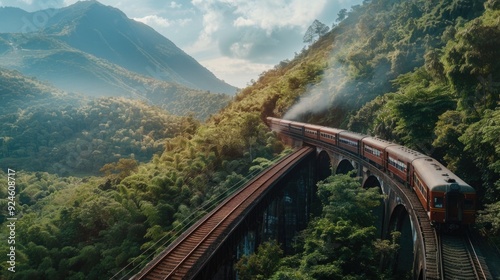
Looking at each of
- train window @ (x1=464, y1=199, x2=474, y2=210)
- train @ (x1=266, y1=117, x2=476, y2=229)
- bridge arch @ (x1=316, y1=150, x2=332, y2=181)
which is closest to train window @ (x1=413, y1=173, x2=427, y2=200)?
train @ (x1=266, y1=117, x2=476, y2=229)

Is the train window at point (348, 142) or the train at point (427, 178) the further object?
the train window at point (348, 142)

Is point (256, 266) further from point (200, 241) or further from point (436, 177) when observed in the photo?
point (436, 177)

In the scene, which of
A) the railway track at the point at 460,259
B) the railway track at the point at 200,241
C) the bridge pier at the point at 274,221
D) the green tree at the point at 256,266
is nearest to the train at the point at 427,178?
the railway track at the point at 460,259

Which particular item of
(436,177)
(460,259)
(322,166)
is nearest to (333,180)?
(436,177)

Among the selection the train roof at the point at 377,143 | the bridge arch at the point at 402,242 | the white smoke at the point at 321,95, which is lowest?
the bridge arch at the point at 402,242

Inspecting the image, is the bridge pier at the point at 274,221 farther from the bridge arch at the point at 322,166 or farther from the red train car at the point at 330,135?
the red train car at the point at 330,135

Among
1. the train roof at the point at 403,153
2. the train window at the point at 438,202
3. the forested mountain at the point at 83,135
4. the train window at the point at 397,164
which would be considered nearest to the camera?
the train window at the point at 438,202

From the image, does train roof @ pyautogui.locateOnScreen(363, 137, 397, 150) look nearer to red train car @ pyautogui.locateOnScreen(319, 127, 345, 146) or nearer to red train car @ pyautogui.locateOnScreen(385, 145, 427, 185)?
red train car @ pyautogui.locateOnScreen(385, 145, 427, 185)
